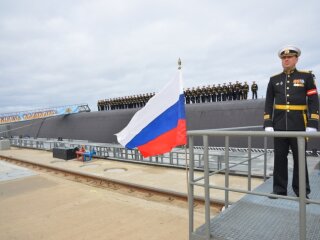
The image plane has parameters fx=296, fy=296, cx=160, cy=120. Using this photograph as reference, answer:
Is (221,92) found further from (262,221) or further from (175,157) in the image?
(262,221)

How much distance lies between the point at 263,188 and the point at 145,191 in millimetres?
3932

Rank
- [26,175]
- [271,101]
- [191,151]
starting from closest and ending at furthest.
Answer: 1. [191,151]
2. [271,101]
3. [26,175]

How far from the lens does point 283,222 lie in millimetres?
2850

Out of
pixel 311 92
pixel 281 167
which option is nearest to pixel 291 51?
pixel 311 92

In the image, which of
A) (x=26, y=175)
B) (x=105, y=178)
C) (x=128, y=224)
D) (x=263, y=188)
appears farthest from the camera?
(x=26, y=175)

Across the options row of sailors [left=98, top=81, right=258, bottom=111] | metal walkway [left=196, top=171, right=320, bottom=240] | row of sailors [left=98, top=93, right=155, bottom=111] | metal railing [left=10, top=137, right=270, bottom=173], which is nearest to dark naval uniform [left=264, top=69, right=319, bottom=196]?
metal walkway [left=196, top=171, right=320, bottom=240]

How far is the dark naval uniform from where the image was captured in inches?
135

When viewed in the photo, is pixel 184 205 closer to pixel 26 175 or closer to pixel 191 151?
pixel 191 151

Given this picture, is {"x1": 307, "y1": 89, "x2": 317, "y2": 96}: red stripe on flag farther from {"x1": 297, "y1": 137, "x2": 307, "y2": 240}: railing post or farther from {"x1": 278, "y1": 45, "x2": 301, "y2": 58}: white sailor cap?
{"x1": 297, "y1": 137, "x2": 307, "y2": 240}: railing post

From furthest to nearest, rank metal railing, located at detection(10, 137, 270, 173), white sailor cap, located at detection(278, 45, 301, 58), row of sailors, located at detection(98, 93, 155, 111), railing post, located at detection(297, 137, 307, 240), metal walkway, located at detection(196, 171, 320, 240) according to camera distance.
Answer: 1. row of sailors, located at detection(98, 93, 155, 111)
2. metal railing, located at detection(10, 137, 270, 173)
3. white sailor cap, located at detection(278, 45, 301, 58)
4. metal walkway, located at detection(196, 171, 320, 240)
5. railing post, located at detection(297, 137, 307, 240)

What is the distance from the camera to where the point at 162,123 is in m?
4.09

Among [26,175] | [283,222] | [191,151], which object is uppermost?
[191,151]

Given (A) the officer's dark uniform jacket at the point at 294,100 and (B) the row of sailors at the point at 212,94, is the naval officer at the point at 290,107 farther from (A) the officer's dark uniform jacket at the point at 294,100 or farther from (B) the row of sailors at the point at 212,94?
(B) the row of sailors at the point at 212,94

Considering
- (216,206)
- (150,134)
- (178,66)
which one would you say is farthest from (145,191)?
(178,66)
